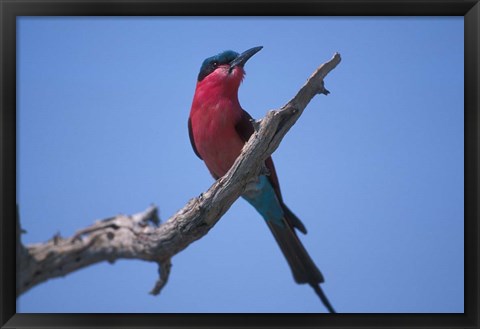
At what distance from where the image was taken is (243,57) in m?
3.59

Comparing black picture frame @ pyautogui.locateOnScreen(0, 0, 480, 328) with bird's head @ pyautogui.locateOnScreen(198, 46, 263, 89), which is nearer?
black picture frame @ pyautogui.locateOnScreen(0, 0, 480, 328)

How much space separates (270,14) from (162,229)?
4.78 feet

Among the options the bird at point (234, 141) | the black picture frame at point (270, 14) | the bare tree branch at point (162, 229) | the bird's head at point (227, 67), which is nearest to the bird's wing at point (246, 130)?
the bird at point (234, 141)

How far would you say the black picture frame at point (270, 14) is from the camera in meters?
2.84

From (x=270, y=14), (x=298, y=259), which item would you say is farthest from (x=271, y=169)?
(x=270, y=14)

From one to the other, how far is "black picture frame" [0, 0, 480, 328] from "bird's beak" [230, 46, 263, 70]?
0.65 m

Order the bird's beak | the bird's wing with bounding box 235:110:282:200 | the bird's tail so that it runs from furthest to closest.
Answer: the bird's tail
the bird's beak
the bird's wing with bounding box 235:110:282:200

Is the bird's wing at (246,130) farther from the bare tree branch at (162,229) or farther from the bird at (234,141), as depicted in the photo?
the bare tree branch at (162,229)

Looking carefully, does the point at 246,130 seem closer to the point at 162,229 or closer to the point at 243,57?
the point at 243,57

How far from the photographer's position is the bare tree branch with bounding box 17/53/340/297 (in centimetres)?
266

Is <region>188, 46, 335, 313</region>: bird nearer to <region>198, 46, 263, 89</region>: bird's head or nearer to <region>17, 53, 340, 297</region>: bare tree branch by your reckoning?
<region>198, 46, 263, 89</region>: bird's head

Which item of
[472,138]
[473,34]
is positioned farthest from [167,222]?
[473,34]

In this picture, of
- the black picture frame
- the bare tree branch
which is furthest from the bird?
the black picture frame

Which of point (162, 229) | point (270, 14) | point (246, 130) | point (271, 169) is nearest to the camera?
point (270, 14)
